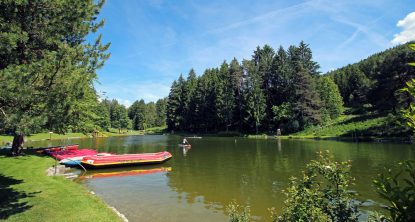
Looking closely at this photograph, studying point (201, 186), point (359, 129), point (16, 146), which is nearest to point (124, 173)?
point (201, 186)

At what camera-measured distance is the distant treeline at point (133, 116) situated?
134 meters

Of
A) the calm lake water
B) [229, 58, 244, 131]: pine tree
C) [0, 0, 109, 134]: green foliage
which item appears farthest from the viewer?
[229, 58, 244, 131]: pine tree

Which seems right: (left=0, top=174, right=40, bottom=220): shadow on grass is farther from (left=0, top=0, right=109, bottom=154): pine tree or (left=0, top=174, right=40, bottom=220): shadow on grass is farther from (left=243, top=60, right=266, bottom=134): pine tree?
(left=243, top=60, right=266, bottom=134): pine tree

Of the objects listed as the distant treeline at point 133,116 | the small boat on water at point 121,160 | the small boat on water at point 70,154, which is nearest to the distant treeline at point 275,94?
the distant treeline at point 133,116

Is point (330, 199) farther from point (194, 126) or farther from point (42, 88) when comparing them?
point (194, 126)

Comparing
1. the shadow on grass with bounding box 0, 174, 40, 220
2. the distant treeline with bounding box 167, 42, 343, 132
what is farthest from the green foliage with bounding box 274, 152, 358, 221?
the distant treeline with bounding box 167, 42, 343, 132

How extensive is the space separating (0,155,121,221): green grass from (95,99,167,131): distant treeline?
351 ft

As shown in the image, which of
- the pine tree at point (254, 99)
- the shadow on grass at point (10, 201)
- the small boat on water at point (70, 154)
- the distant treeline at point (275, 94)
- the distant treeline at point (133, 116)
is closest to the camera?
the shadow on grass at point (10, 201)

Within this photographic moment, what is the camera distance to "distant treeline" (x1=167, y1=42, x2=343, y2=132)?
3174 inches

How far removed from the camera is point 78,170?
96.5 ft

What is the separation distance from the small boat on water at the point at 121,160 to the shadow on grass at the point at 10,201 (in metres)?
11.3

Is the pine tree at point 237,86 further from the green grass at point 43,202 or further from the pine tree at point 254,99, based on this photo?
the green grass at point 43,202

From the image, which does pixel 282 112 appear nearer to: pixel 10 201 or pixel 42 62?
pixel 10 201

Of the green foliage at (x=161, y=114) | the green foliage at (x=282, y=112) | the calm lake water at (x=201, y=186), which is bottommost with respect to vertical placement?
the calm lake water at (x=201, y=186)
